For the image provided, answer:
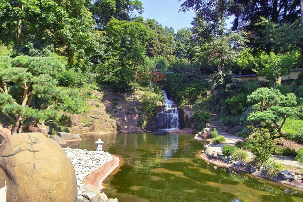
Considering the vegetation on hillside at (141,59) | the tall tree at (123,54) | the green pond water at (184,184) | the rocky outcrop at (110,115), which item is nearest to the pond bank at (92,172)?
the green pond water at (184,184)

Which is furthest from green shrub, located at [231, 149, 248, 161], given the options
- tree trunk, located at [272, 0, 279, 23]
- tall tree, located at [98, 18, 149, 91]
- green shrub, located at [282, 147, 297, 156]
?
tree trunk, located at [272, 0, 279, 23]

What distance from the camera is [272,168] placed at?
28.1 ft

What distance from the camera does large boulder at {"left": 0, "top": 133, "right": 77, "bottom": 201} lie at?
4145 mm

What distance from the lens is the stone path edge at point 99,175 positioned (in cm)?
709

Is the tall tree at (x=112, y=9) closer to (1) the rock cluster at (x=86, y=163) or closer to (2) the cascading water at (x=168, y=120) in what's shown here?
(2) the cascading water at (x=168, y=120)

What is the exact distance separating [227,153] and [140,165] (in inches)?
157

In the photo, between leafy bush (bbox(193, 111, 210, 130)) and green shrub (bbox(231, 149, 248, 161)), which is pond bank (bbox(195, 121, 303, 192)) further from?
leafy bush (bbox(193, 111, 210, 130))

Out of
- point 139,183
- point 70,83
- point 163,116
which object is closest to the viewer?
point 139,183

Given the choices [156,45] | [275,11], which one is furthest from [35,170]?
[156,45]

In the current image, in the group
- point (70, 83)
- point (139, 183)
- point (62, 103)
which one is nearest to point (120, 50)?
point (70, 83)

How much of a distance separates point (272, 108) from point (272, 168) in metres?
2.54

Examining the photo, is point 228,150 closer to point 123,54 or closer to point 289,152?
point 289,152

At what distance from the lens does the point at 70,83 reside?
2320cm

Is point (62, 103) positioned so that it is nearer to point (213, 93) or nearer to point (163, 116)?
point (163, 116)
